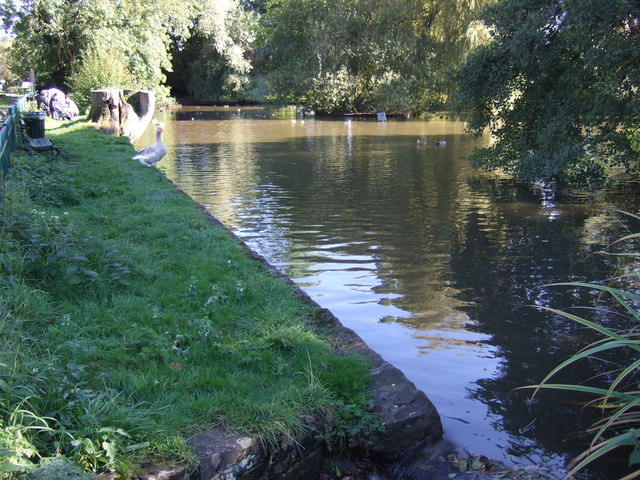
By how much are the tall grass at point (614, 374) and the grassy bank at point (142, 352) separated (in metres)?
1.49

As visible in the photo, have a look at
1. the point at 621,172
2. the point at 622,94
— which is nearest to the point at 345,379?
the point at 622,94

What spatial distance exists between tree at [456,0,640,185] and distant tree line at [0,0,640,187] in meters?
0.03

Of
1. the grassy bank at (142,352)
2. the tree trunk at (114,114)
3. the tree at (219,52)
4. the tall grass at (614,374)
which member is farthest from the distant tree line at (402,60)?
the grassy bank at (142,352)

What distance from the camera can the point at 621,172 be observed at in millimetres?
16219

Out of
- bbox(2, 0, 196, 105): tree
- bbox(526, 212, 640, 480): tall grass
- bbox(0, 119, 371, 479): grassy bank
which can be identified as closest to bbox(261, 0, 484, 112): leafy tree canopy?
bbox(2, 0, 196, 105): tree

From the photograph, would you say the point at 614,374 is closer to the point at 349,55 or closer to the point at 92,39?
the point at 92,39

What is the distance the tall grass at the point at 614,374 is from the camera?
3.24 m

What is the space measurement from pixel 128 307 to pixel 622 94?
9.05 metres

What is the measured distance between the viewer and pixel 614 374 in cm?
552

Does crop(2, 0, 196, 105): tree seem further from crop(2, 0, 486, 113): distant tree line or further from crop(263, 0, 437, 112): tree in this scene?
crop(263, 0, 437, 112): tree

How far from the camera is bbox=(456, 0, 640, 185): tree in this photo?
9.76 metres

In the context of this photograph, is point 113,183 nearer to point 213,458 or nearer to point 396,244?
point 396,244

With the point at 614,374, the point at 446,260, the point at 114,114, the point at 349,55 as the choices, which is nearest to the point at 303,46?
the point at 349,55

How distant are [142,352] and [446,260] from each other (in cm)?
578
